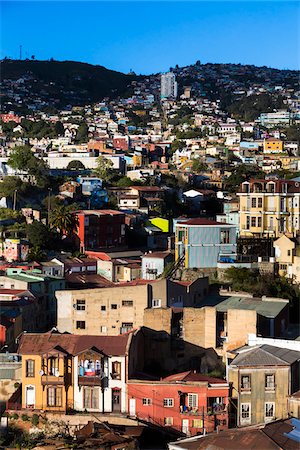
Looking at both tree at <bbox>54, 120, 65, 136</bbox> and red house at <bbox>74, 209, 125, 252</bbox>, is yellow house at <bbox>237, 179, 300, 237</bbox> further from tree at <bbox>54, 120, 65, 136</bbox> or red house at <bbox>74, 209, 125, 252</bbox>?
tree at <bbox>54, 120, 65, 136</bbox>

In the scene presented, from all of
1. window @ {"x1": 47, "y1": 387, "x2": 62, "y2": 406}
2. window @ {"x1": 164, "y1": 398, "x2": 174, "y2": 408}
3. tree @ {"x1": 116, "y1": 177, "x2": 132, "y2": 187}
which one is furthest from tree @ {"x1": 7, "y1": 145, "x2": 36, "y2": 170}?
window @ {"x1": 164, "y1": 398, "x2": 174, "y2": 408}

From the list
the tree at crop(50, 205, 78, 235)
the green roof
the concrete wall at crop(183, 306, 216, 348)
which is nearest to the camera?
the concrete wall at crop(183, 306, 216, 348)

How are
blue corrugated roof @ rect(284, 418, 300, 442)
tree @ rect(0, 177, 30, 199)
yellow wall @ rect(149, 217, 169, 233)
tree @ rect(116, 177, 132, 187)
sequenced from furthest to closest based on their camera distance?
1. tree @ rect(116, 177, 132, 187)
2. tree @ rect(0, 177, 30, 199)
3. yellow wall @ rect(149, 217, 169, 233)
4. blue corrugated roof @ rect(284, 418, 300, 442)

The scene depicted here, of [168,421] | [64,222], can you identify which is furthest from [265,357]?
[64,222]

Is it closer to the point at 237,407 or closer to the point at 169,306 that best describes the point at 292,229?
the point at 169,306

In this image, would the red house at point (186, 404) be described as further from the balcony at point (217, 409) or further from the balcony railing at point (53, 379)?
the balcony railing at point (53, 379)

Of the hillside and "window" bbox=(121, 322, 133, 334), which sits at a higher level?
the hillside

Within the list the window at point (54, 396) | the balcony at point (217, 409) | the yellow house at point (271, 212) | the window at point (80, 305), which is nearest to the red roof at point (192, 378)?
the balcony at point (217, 409)

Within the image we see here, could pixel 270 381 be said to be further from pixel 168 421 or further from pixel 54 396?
pixel 54 396
